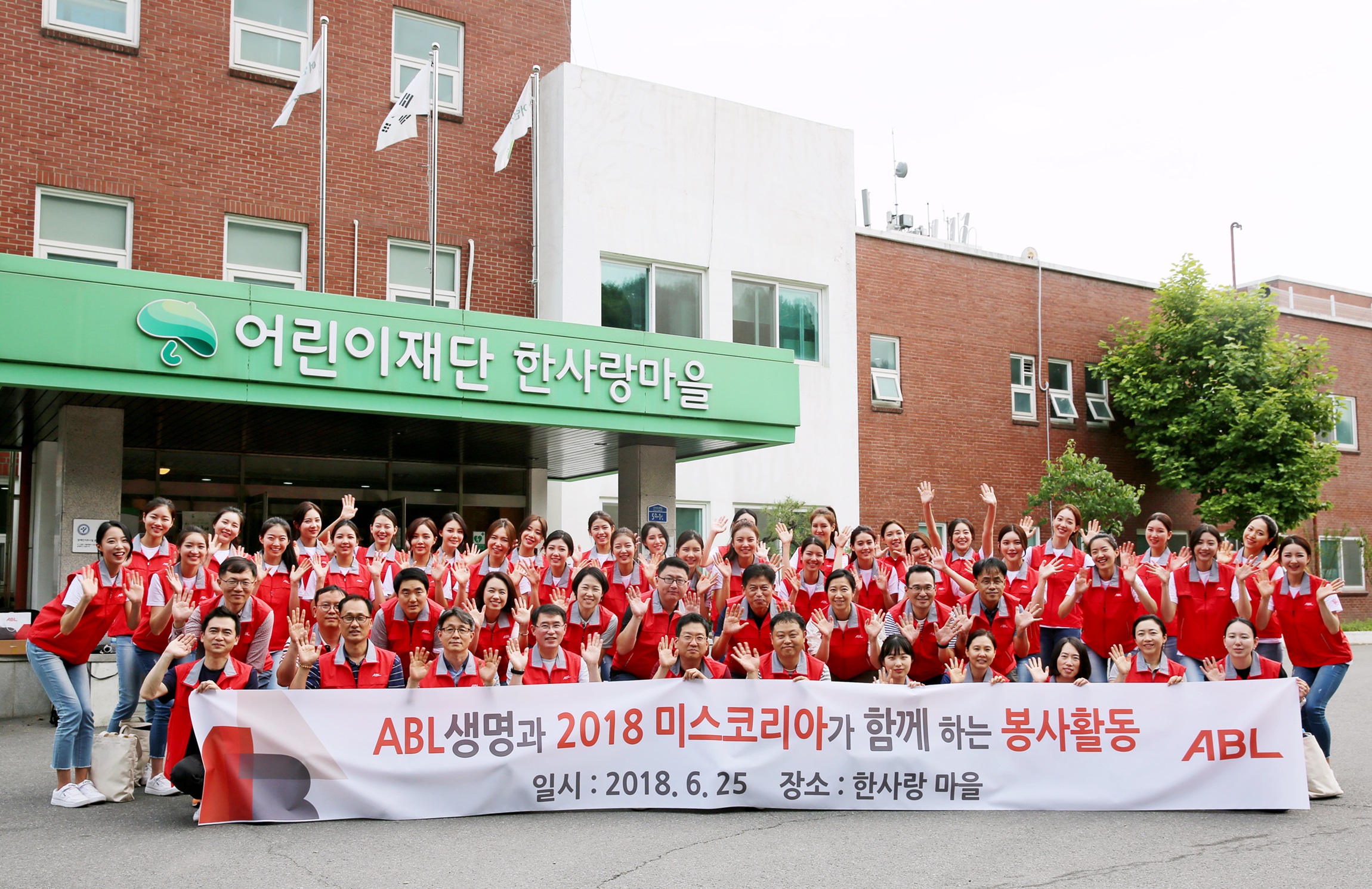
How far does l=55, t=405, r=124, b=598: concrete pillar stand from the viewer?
1215cm

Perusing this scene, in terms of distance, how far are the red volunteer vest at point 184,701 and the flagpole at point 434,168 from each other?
8836mm

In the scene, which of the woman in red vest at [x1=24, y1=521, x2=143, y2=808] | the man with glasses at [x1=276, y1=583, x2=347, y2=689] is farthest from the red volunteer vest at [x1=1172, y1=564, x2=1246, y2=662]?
the woman in red vest at [x1=24, y1=521, x2=143, y2=808]

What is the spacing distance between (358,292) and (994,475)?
12.1 metres

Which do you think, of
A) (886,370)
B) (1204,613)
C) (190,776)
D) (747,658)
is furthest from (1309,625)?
(886,370)

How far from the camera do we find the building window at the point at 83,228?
1420 centimetres

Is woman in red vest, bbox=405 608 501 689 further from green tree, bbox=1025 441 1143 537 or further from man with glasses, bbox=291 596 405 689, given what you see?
green tree, bbox=1025 441 1143 537

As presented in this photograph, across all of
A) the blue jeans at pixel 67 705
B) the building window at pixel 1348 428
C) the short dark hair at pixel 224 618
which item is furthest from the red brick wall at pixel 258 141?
the building window at pixel 1348 428

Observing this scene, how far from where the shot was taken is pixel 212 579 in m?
8.09

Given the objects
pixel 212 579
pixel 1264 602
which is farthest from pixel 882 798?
pixel 212 579

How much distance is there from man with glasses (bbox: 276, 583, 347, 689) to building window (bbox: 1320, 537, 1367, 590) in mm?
25349

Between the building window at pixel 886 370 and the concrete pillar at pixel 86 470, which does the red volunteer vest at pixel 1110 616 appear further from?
the building window at pixel 886 370

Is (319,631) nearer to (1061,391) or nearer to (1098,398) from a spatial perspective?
(1061,391)

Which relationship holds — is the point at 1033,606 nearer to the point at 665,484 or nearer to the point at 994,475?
the point at 665,484

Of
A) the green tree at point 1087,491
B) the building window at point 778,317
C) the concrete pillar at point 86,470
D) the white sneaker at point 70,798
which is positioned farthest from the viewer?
the green tree at point 1087,491
